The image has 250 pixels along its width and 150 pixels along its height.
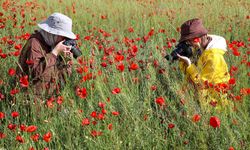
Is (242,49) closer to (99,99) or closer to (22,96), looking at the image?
(99,99)

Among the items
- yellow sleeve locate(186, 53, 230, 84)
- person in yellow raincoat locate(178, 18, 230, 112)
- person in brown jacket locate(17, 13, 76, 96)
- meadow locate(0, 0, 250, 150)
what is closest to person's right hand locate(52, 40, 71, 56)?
person in brown jacket locate(17, 13, 76, 96)

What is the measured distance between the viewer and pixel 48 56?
2848mm

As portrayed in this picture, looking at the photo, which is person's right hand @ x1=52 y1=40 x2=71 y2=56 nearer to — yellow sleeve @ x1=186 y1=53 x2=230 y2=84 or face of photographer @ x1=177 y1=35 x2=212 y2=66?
face of photographer @ x1=177 y1=35 x2=212 y2=66

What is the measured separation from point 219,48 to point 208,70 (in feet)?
0.69

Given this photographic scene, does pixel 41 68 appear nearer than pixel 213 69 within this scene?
No

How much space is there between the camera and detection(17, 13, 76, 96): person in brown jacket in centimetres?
279

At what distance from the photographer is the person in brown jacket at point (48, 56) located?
9.16 ft

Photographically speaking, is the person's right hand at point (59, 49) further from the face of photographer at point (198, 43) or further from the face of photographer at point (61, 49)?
the face of photographer at point (198, 43)

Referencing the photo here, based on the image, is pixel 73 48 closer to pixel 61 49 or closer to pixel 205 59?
pixel 61 49

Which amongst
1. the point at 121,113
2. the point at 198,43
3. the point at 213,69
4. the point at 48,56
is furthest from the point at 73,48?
the point at 213,69

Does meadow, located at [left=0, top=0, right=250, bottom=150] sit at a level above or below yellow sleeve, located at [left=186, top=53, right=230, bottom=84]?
below

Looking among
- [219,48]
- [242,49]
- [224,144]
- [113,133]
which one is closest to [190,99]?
[224,144]

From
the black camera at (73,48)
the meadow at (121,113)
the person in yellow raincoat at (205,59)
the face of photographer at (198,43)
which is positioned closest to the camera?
the meadow at (121,113)

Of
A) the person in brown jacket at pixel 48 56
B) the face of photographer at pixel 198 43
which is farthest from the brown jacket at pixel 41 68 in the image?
the face of photographer at pixel 198 43
